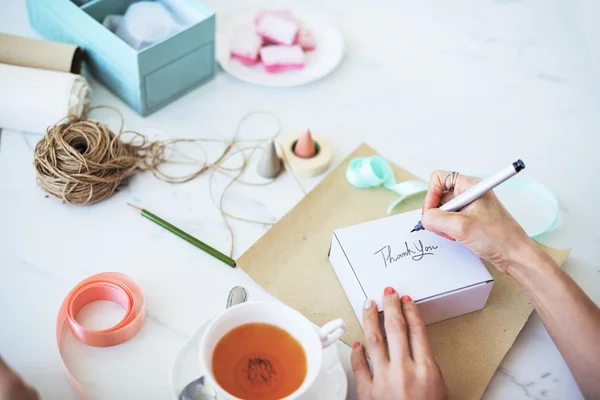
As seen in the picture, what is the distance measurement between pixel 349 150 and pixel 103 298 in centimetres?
50

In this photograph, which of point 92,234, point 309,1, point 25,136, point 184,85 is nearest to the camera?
point 92,234

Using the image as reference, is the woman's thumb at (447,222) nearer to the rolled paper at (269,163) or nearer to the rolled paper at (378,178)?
the rolled paper at (378,178)

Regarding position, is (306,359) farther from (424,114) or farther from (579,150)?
(579,150)

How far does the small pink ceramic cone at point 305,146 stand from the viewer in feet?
3.45

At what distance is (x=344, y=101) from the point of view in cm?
121

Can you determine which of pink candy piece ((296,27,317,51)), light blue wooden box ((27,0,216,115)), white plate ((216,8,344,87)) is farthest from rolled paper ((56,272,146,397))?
pink candy piece ((296,27,317,51))

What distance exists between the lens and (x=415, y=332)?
0.79 m

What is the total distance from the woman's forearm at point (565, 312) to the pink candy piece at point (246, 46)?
0.64 metres

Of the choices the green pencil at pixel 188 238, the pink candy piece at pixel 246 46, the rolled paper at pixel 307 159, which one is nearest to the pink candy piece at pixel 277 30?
the pink candy piece at pixel 246 46

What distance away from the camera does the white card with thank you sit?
2.76 feet

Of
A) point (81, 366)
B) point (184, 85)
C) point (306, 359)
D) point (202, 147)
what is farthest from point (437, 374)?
point (184, 85)

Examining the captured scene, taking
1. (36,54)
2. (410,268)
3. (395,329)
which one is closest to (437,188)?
(410,268)

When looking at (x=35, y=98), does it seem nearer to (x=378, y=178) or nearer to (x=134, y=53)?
(x=134, y=53)

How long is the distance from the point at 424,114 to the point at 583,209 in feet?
1.10
